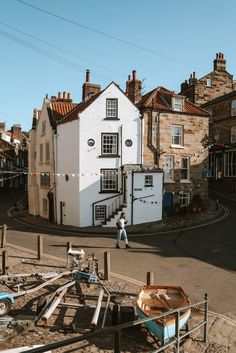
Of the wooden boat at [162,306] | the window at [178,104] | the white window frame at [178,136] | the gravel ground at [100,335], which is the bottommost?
the gravel ground at [100,335]

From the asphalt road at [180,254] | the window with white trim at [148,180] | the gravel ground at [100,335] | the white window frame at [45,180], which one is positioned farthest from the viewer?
the white window frame at [45,180]

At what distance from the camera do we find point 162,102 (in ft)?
105

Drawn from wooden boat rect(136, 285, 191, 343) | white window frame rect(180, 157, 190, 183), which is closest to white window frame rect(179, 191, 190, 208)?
white window frame rect(180, 157, 190, 183)

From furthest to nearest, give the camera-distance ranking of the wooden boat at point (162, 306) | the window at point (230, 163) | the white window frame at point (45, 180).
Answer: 1. the window at point (230, 163)
2. the white window frame at point (45, 180)
3. the wooden boat at point (162, 306)

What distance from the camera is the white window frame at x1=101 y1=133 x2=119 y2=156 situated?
2920 cm

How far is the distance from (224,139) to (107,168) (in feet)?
70.8

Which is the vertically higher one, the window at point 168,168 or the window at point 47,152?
the window at point 47,152

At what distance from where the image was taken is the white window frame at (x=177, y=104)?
105ft

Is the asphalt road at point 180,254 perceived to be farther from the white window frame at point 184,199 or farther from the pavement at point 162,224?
the white window frame at point 184,199

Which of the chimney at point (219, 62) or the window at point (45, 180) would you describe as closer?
the window at point (45, 180)

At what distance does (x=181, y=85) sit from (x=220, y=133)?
52.2ft

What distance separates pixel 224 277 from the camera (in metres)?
14.6

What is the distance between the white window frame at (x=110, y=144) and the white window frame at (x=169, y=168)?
5170 mm

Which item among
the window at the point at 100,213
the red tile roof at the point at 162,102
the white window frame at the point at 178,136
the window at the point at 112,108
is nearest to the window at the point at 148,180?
the window at the point at 100,213
